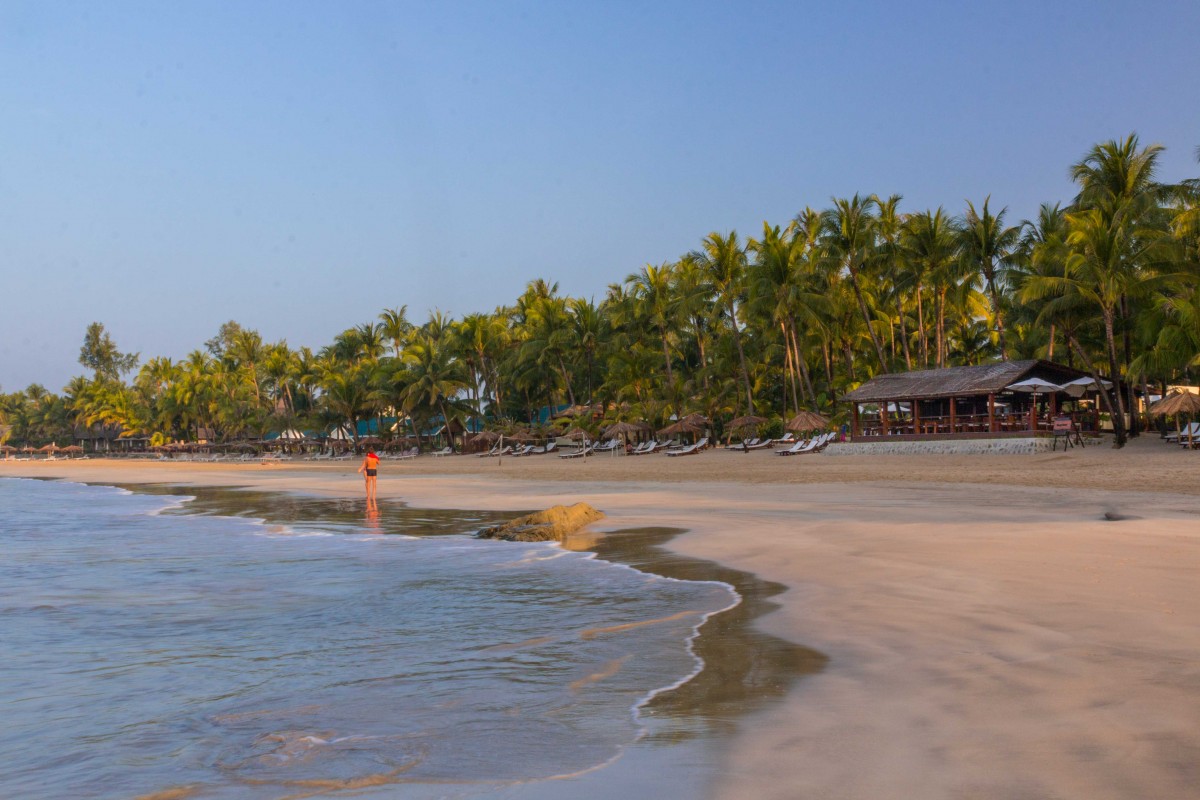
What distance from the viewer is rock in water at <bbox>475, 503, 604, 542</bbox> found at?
526 inches

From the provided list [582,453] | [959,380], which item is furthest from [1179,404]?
[582,453]

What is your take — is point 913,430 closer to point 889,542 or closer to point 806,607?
point 889,542

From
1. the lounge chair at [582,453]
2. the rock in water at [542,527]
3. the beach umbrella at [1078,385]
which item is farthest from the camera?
the lounge chair at [582,453]

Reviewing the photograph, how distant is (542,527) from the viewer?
13.5 metres

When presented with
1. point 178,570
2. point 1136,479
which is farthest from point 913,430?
point 178,570

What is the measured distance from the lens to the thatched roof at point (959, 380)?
3234cm

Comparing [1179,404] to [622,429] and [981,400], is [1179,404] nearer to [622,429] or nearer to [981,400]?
[981,400]

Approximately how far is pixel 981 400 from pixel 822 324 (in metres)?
7.48

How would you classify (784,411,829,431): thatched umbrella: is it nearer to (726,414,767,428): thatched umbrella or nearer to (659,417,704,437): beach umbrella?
(726,414,767,428): thatched umbrella

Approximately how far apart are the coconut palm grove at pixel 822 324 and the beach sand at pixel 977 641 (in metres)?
16.5

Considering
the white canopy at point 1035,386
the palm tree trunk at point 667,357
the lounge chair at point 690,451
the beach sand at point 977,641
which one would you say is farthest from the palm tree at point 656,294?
the beach sand at point 977,641

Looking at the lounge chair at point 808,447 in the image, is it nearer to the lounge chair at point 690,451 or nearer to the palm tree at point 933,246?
the lounge chair at point 690,451

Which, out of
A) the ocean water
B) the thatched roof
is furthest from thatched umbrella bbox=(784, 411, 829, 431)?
the ocean water

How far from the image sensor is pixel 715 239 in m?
42.5
